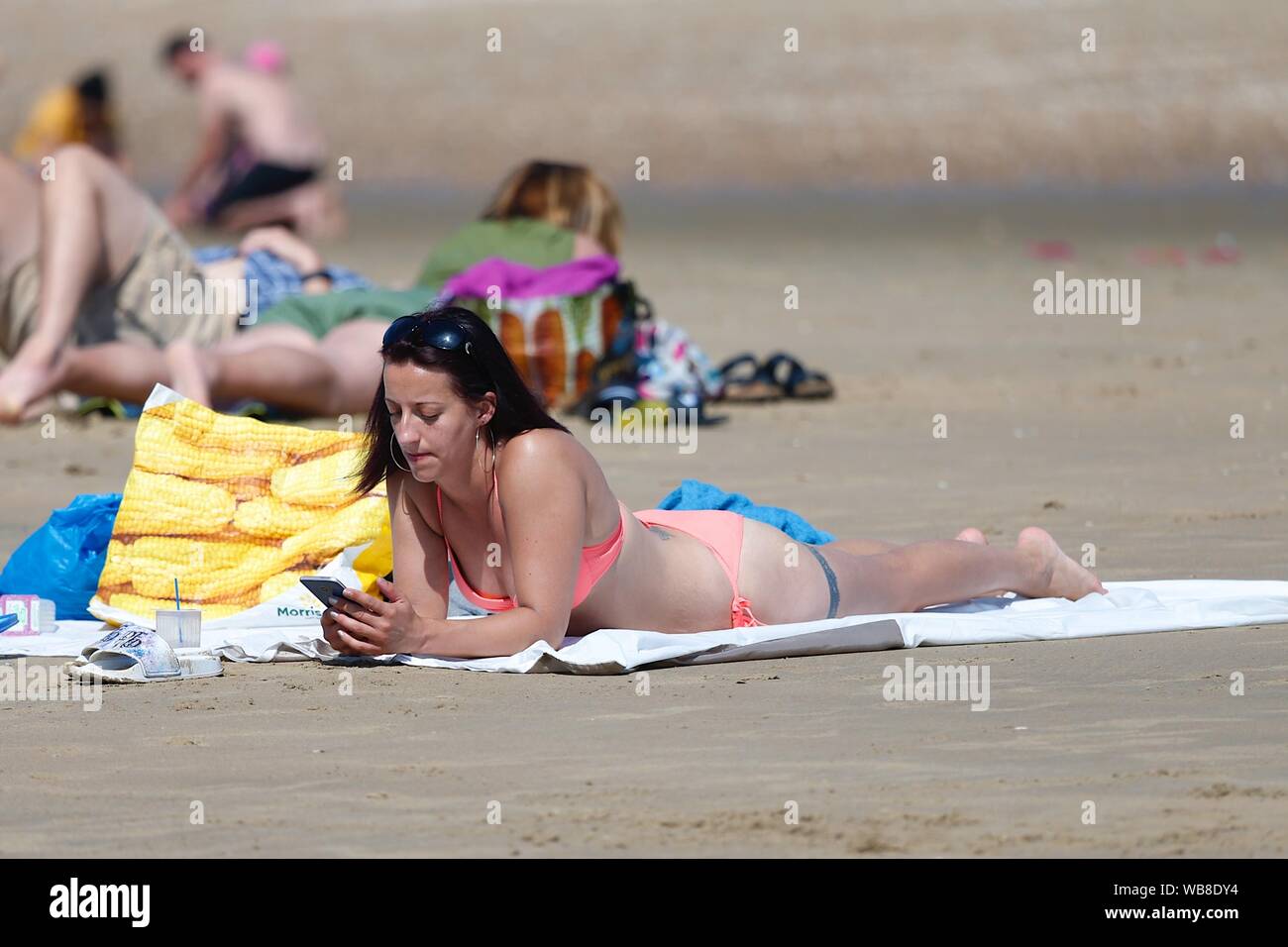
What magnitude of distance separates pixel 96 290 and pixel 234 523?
360 centimetres

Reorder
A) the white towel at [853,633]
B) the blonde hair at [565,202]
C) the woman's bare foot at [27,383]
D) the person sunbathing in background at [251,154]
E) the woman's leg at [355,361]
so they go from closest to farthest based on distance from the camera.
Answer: the white towel at [853,633] → the woman's bare foot at [27,383] → the woman's leg at [355,361] → the blonde hair at [565,202] → the person sunbathing in background at [251,154]

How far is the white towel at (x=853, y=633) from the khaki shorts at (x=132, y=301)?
3.60 m

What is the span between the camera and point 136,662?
488 centimetres

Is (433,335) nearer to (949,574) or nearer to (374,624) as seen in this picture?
(374,624)

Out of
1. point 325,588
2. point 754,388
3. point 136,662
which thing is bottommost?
point 136,662

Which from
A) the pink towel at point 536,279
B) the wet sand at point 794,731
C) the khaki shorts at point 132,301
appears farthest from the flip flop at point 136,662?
the pink towel at point 536,279

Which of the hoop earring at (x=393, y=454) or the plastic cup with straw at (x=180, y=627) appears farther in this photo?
the plastic cup with straw at (x=180, y=627)

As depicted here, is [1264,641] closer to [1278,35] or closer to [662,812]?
[662,812]

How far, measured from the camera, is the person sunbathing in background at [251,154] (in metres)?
12.5

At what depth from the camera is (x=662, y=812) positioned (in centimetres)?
377

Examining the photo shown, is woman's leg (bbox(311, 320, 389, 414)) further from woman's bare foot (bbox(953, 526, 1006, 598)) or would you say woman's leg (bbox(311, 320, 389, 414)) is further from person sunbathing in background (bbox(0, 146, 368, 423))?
woman's bare foot (bbox(953, 526, 1006, 598))

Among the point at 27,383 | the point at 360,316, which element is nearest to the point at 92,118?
the point at 360,316

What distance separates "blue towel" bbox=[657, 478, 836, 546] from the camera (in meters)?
5.83

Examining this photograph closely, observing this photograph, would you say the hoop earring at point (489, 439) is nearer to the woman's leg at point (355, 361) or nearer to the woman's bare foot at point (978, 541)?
the woman's bare foot at point (978, 541)
